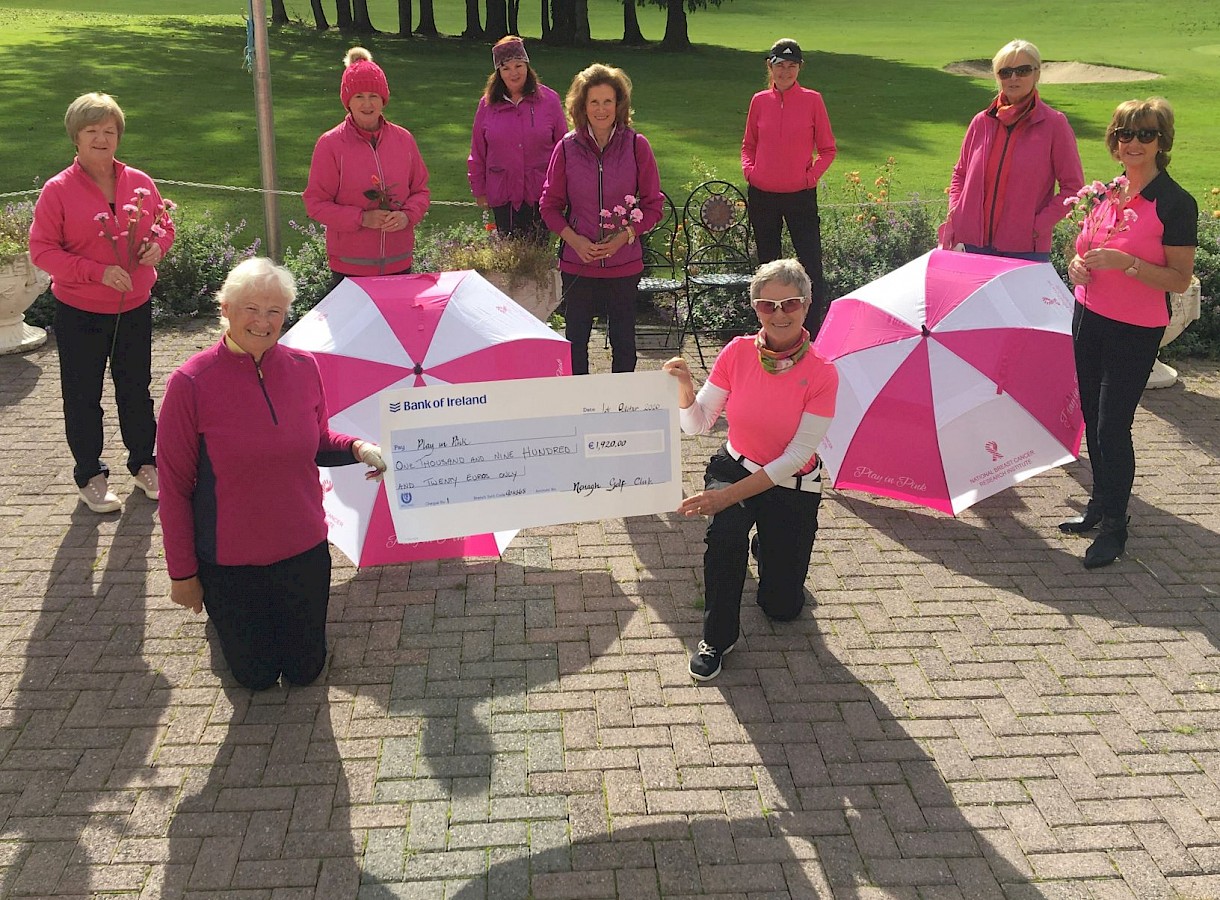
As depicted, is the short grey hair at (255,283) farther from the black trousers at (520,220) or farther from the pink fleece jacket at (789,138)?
the pink fleece jacket at (789,138)

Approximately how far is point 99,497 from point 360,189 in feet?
7.64

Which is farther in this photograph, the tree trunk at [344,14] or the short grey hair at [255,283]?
the tree trunk at [344,14]

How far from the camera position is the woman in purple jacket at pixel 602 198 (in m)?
6.34

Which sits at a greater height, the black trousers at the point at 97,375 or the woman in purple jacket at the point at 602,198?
the woman in purple jacket at the point at 602,198

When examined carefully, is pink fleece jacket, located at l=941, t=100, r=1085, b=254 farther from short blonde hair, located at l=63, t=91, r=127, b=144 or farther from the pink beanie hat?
short blonde hair, located at l=63, t=91, r=127, b=144

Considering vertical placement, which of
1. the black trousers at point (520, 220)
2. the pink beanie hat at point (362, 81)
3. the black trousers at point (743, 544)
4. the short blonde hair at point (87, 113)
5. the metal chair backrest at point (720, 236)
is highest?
the pink beanie hat at point (362, 81)

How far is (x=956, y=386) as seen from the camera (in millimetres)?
5895

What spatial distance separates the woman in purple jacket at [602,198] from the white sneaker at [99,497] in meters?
2.86

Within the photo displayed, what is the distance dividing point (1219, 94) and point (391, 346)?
3018 cm

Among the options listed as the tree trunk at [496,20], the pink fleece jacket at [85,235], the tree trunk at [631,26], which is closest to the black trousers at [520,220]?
the pink fleece jacket at [85,235]

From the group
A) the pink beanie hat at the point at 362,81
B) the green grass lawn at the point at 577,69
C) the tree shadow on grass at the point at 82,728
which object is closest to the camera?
the tree shadow on grass at the point at 82,728

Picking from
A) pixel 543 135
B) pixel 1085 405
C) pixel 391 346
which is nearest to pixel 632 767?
pixel 391 346

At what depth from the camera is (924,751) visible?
4406 millimetres

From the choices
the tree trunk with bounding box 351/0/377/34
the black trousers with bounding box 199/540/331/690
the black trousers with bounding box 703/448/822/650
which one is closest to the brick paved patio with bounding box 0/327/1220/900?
the black trousers with bounding box 199/540/331/690
